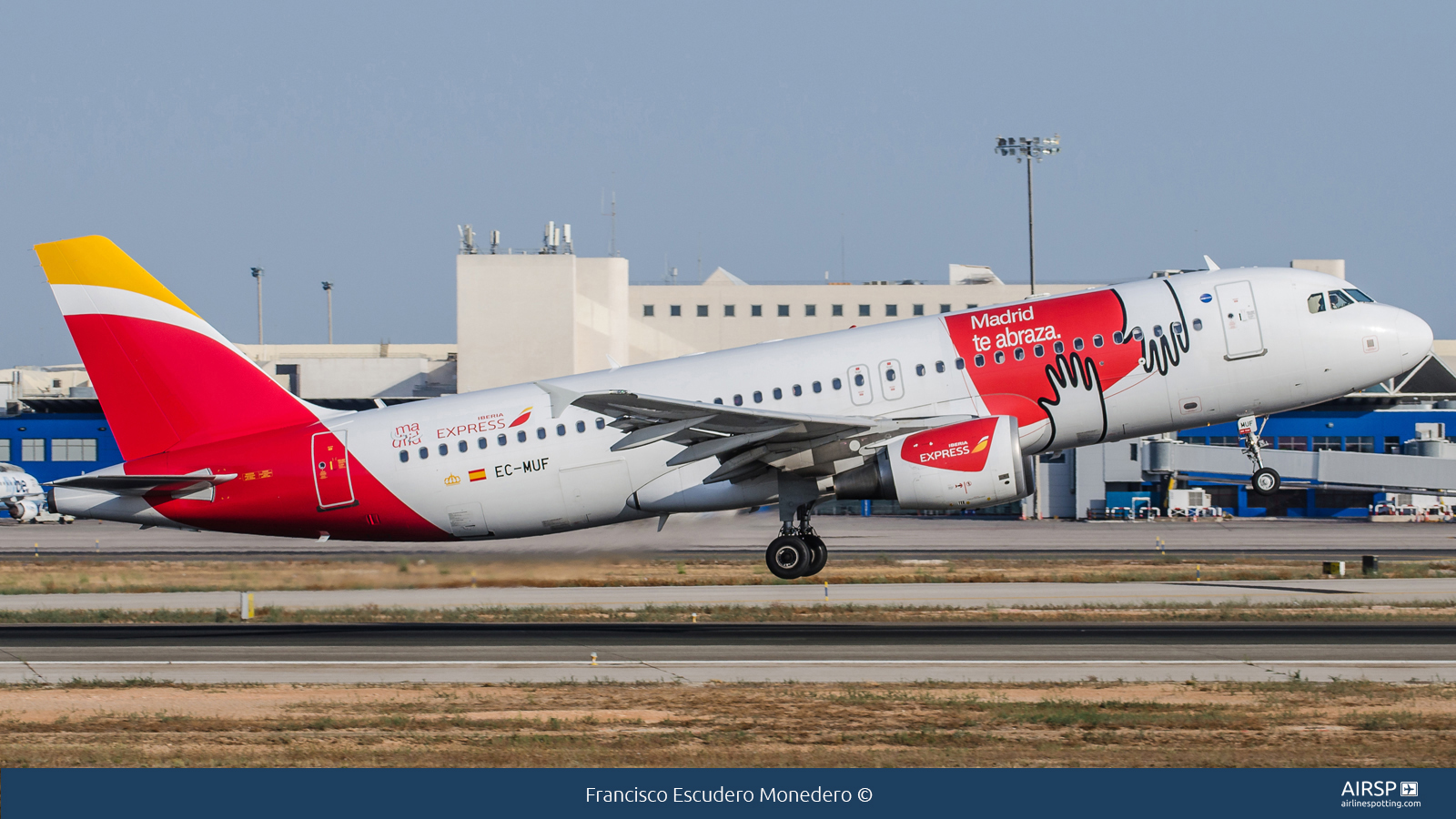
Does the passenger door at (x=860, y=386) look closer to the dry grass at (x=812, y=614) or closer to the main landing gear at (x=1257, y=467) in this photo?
the dry grass at (x=812, y=614)

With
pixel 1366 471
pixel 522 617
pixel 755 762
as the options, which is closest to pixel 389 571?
pixel 522 617

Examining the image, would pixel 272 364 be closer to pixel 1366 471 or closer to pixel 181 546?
pixel 181 546

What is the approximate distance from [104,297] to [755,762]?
2016 centimetres

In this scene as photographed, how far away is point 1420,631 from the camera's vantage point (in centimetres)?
2562

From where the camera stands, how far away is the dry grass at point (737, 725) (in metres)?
→ 15.6

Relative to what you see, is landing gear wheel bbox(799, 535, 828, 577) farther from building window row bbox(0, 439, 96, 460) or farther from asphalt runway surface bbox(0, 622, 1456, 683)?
building window row bbox(0, 439, 96, 460)

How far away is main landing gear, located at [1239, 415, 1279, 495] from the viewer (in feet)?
93.1

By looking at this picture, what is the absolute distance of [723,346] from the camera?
101m

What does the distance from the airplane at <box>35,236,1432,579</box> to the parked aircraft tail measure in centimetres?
4

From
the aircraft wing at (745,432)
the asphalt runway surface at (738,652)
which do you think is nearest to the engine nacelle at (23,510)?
the asphalt runway surface at (738,652)

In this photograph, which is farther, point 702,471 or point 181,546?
point 181,546

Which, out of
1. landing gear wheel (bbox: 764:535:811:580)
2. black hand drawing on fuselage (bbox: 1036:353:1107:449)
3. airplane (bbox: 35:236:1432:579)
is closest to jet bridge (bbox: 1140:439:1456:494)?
airplane (bbox: 35:236:1432:579)

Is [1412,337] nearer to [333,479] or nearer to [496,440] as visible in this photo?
[496,440]

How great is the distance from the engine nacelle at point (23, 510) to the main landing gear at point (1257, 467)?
68.9 metres
